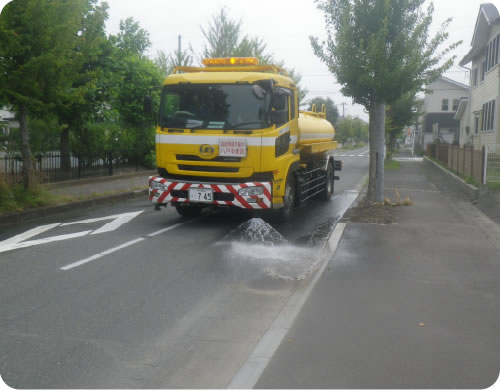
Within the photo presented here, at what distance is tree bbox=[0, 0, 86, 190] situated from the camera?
10250mm

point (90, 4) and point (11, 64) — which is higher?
point (90, 4)

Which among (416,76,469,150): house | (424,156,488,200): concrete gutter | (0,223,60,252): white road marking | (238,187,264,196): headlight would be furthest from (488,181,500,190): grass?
(416,76,469,150): house

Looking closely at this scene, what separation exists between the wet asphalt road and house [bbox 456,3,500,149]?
17891mm

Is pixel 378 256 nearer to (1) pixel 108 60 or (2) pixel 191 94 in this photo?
(2) pixel 191 94

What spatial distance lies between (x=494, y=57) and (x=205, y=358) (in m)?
24.4

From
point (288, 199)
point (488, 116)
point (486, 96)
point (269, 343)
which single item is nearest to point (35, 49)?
point (288, 199)

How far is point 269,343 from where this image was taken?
428 cm

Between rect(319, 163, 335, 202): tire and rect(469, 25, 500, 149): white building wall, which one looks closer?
rect(319, 163, 335, 202): tire

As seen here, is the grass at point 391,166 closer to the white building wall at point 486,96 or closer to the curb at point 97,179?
the white building wall at point 486,96

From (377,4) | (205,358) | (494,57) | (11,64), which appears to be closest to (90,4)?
(11,64)

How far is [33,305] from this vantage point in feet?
17.3

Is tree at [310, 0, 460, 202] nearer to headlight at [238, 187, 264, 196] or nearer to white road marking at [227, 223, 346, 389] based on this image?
headlight at [238, 187, 264, 196]

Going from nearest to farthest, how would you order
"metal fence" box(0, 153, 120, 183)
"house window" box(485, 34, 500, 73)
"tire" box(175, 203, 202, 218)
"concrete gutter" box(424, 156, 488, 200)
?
"tire" box(175, 203, 202, 218) → "concrete gutter" box(424, 156, 488, 200) → "metal fence" box(0, 153, 120, 183) → "house window" box(485, 34, 500, 73)

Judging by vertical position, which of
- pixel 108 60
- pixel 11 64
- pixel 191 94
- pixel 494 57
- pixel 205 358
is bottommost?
pixel 205 358
